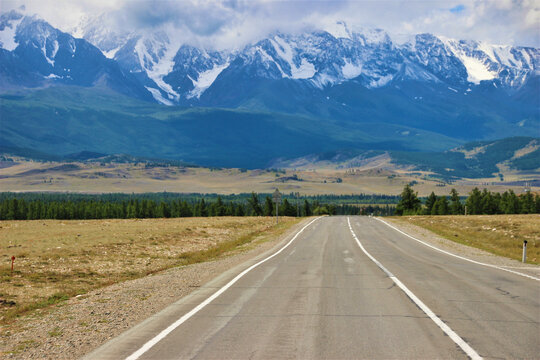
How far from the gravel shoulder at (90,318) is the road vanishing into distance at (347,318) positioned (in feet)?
1.91

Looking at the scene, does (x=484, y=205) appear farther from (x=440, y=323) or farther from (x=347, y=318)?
(x=347, y=318)

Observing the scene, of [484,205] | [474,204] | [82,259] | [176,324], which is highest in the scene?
[474,204]

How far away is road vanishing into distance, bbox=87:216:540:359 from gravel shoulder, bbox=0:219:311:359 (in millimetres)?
583

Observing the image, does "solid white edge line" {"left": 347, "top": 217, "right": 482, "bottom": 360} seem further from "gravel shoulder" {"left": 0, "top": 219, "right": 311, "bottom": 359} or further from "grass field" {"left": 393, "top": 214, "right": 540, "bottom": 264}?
"grass field" {"left": 393, "top": 214, "right": 540, "bottom": 264}

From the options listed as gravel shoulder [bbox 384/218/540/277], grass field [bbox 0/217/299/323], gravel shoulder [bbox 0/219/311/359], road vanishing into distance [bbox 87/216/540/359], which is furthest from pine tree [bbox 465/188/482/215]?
gravel shoulder [bbox 0/219/311/359]

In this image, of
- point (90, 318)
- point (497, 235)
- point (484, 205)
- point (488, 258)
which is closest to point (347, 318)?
point (90, 318)

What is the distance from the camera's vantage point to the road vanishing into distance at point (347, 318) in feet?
33.7

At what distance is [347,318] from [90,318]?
6.63 metres

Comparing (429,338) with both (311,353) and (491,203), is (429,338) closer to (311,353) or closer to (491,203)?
(311,353)

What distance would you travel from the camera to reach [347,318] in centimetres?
1276

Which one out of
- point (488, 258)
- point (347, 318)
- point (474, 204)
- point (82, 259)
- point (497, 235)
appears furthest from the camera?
point (474, 204)

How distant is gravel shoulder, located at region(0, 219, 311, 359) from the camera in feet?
35.5

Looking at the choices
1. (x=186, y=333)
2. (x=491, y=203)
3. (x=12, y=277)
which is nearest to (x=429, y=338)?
(x=186, y=333)

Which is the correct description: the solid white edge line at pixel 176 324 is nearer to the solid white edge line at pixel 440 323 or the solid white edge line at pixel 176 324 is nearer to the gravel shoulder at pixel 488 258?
the solid white edge line at pixel 440 323
